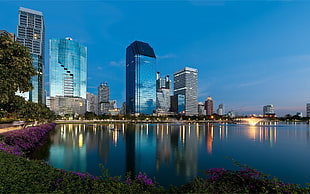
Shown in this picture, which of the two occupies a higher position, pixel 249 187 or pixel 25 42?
pixel 25 42

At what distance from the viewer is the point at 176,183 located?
50.9 feet

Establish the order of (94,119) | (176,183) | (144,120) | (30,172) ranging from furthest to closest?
(144,120) < (94,119) < (176,183) < (30,172)

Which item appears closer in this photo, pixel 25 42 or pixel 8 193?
pixel 8 193

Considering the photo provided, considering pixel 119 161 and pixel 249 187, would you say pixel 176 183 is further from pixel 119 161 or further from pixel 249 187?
pixel 119 161

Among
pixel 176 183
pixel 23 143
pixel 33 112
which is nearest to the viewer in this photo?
pixel 176 183

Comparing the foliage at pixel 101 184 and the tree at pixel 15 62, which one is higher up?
the tree at pixel 15 62

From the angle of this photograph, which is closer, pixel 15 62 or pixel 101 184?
pixel 101 184

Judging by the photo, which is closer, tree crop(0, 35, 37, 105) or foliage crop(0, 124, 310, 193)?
foliage crop(0, 124, 310, 193)

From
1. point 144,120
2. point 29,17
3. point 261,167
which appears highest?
point 29,17

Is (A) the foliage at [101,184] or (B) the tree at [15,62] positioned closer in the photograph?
(A) the foliage at [101,184]

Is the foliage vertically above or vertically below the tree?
below

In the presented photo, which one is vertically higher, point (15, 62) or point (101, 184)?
point (15, 62)

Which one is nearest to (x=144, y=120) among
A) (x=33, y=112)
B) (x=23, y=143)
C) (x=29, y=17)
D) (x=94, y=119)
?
(x=94, y=119)

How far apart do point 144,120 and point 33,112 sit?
154170 mm
